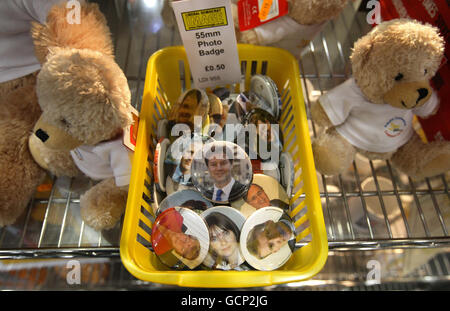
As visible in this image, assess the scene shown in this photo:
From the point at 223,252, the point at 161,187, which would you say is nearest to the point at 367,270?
the point at 223,252

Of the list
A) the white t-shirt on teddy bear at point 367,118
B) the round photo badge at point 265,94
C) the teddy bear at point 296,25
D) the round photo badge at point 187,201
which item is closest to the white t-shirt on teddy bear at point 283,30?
the teddy bear at point 296,25

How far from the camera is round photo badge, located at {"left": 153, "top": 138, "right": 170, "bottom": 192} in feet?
2.44

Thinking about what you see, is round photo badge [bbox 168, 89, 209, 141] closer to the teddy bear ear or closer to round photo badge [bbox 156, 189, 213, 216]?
round photo badge [bbox 156, 189, 213, 216]

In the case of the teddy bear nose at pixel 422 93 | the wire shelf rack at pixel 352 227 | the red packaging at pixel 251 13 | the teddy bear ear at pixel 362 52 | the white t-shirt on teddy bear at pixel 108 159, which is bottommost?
the wire shelf rack at pixel 352 227

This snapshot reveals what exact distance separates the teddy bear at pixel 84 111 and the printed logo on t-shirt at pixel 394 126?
0.64 metres

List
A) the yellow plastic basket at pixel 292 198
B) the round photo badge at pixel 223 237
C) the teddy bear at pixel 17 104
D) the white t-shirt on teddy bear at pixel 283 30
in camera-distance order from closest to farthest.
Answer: the yellow plastic basket at pixel 292 198
the round photo badge at pixel 223 237
the teddy bear at pixel 17 104
the white t-shirt on teddy bear at pixel 283 30

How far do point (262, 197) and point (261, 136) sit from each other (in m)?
0.16

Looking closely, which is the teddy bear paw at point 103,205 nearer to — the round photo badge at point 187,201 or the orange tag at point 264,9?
the round photo badge at point 187,201

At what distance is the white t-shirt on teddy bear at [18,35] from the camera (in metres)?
0.79

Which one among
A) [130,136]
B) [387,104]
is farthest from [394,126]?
[130,136]

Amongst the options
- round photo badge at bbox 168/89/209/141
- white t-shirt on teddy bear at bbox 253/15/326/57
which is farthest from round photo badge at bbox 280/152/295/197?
white t-shirt on teddy bear at bbox 253/15/326/57

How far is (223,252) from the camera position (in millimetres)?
699

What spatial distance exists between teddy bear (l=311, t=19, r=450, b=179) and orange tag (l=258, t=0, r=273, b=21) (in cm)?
27

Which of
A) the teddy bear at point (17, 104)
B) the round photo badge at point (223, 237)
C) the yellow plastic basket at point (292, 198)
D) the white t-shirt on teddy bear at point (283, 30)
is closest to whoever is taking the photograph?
the yellow plastic basket at point (292, 198)
